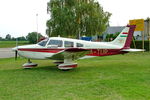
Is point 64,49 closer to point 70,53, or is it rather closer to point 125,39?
point 70,53

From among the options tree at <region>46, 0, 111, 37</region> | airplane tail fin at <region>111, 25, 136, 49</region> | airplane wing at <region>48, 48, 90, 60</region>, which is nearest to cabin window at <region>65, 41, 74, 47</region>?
airplane wing at <region>48, 48, 90, 60</region>

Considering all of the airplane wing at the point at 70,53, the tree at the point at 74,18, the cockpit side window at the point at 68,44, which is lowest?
the airplane wing at the point at 70,53

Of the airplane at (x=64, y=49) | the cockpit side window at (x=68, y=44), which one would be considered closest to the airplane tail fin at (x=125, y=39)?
the airplane at (x=64, y=49)

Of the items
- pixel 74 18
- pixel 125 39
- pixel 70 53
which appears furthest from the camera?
pixel 74 18

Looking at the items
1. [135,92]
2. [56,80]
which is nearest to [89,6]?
[56,80]

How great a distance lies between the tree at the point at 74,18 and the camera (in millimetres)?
25469

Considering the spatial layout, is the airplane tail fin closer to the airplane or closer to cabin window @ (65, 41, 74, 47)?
the airplane

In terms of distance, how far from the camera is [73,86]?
635 cm

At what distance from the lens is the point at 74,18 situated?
85.1 ft

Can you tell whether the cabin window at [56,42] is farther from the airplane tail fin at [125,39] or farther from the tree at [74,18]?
the tree at [74,18]

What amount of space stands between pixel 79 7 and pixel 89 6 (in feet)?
4.65

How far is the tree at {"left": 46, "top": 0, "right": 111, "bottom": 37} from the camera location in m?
25.5

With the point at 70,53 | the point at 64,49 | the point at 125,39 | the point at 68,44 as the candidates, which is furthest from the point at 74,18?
the point at 70,53

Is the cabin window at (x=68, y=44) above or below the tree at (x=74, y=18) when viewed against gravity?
below
